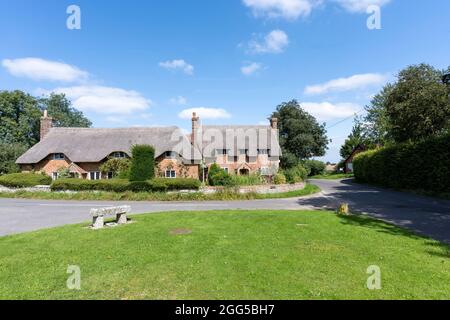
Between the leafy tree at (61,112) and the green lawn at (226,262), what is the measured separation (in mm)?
62176

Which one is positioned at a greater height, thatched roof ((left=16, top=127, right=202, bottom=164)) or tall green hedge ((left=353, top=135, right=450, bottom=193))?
thatched roof ((left=16, top=127, right=202, bottom=164))

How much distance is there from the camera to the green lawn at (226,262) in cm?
491

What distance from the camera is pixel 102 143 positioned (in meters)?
33.4

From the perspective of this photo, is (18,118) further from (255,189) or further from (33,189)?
(255,189)

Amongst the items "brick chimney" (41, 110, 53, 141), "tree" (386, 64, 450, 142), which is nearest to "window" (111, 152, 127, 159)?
"brick chimney" (41, 110, 53, 141)

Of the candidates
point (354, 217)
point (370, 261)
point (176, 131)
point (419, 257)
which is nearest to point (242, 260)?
point (370, 261)

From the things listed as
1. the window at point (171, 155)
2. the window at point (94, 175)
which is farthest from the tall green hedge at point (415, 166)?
the window at point (94, 175)

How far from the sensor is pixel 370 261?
21.0 ft

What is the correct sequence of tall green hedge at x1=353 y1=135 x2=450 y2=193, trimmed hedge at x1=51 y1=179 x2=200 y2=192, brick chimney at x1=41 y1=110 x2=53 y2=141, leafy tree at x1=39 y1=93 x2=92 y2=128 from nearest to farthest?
tall green hedge at x1=353 y1=135 x2=450 y2=193 < trimmed hedge at x1=51 y1=179 x2=200 y2=192 < brick chimney at x1=41 y1=110 x2=53 y2=141 < leafy tree at x1=39 y1=93 x2=92 y2=128

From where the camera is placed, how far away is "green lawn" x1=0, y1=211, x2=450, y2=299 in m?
4.91

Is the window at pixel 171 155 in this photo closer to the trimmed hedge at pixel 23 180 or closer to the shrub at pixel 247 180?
the shrub at pixel 247 180

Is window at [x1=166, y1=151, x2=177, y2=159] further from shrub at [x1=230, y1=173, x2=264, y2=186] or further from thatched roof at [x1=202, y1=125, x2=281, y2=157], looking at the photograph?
shrub at [x1=230, y1=173, x2=264, y2=186]
